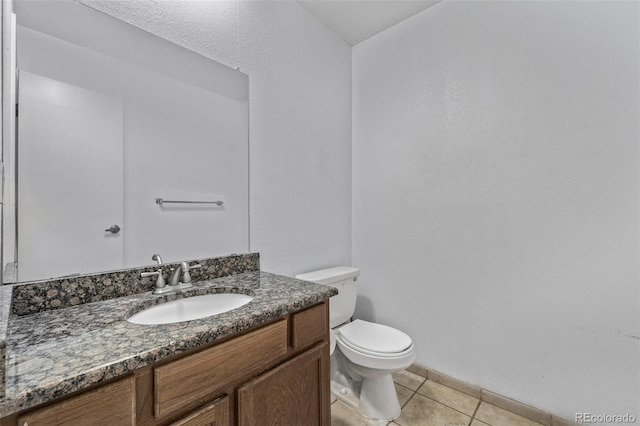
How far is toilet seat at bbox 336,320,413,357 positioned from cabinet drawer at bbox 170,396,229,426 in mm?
878

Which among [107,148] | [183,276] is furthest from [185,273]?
[107,148]

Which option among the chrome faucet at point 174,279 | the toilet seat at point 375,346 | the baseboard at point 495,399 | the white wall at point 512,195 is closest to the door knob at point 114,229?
the chrome faucet at point 174,279

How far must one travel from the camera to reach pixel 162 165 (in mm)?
1180

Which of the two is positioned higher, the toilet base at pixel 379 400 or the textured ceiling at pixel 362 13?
the textured ceiling at pixel 362 13

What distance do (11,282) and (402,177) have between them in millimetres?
1995

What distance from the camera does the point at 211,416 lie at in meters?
0.75

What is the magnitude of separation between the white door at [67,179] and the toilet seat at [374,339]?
1211 millimetres

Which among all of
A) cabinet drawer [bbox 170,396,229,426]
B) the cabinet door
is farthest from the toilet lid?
cabinet drawer [bbox 170,396,229,426]

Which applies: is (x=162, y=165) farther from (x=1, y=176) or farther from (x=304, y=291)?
(x=304, y=291)

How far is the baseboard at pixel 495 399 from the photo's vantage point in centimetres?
144

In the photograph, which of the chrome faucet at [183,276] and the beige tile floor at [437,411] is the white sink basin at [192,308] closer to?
the chrome faucet at [183,276]

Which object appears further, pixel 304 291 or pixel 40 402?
pixel 304 291

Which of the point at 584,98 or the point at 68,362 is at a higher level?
the point at 584,98

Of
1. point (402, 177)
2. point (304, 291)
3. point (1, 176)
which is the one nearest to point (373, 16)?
point (402, 177)
